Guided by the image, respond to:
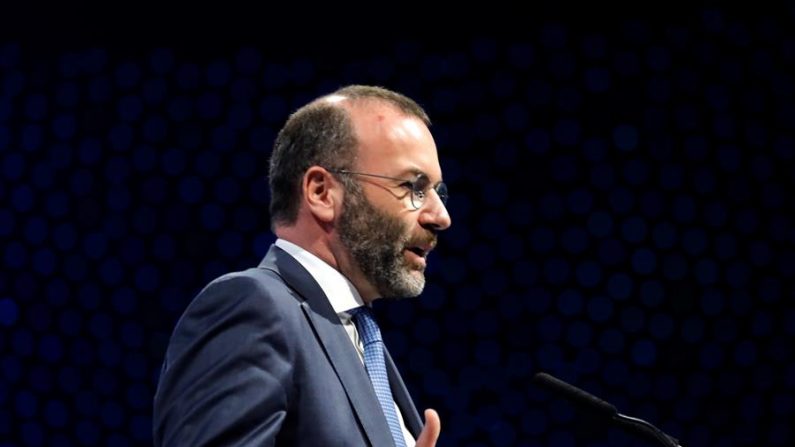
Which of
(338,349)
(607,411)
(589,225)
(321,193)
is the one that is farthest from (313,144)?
(589,225)

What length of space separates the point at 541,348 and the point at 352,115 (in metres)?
1.56

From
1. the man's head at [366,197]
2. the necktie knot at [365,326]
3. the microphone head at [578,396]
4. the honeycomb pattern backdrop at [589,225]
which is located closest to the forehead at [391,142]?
the man's head at [366,197]

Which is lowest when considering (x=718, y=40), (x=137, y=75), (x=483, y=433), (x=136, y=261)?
(x=483, y=433)

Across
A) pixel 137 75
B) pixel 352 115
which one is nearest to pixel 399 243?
pixel 352 115

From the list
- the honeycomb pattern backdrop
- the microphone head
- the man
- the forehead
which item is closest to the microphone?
the microphone head

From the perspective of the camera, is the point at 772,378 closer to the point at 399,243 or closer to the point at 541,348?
the point at 541,348

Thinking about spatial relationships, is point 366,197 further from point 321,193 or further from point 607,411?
point 607,411

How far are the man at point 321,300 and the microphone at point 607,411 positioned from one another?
23cm

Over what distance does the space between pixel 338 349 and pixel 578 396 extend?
366mm

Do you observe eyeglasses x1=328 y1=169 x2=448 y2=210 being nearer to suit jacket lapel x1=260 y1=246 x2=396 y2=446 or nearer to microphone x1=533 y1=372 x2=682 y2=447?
suit jacket lapel x1=260 y1=246 x2=396 y2=446

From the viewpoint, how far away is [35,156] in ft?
11.5

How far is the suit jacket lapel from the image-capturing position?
4.83 ft

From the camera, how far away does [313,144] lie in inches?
66.6

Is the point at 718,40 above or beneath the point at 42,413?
above
